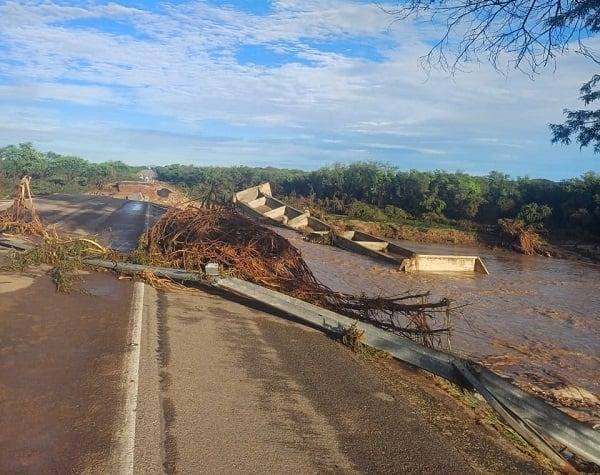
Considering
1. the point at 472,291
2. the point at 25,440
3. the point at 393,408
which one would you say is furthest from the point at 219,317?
the point at 472,291

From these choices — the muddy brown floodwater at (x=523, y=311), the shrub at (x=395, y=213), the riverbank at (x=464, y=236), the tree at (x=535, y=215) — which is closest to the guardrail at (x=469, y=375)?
the muddy brown floodwater at (x=523, y=311)

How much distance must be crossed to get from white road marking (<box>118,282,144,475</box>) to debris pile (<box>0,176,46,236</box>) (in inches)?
305

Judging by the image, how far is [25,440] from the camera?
13.6 feet

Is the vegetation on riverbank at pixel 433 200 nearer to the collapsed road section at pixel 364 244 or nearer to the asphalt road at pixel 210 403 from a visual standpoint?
the collapsed road section at pixel 364 244

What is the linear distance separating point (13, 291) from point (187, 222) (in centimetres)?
401

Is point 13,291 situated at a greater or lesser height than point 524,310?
greater

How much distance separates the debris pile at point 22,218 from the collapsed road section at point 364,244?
5115 mm

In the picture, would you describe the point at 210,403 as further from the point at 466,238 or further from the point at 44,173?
the point at 44,173

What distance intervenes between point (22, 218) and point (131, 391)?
40.1 ft

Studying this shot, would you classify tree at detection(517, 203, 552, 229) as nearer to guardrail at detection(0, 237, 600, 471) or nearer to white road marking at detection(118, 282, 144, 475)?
guardrail at detection(0, 237, 600, 471)

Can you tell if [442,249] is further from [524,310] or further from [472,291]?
[524,310]

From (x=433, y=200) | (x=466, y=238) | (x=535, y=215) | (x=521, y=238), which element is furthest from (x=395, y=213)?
(x=521, y=238)

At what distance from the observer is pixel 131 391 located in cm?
505

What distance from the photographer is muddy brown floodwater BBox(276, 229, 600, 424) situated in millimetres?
9562
